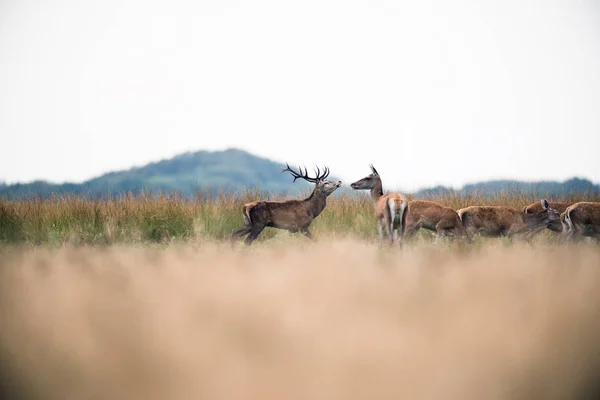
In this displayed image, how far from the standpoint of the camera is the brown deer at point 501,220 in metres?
8.40

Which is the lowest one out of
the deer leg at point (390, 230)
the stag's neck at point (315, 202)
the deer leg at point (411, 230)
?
the deer leg at point (411, 230)

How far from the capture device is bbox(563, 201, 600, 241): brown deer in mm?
7473

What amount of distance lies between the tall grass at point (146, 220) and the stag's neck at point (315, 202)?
32 cm

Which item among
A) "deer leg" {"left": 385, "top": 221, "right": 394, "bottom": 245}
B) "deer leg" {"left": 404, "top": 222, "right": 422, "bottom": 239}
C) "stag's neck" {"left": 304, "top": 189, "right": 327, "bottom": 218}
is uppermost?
"stag's neck" {"left": 304, "top": 189, "right": 327, "bottom": 218}

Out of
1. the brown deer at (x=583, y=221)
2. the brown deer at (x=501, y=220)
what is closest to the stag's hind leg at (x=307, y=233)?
the brown deer at (x=501, y=220)

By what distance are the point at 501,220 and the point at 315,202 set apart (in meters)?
2.68

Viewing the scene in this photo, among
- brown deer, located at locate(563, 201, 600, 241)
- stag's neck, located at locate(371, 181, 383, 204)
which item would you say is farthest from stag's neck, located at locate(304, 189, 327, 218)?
brown deer, located at locate(563, 201, 600, 241)

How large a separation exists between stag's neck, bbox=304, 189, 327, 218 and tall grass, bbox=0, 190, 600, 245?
1.04ft

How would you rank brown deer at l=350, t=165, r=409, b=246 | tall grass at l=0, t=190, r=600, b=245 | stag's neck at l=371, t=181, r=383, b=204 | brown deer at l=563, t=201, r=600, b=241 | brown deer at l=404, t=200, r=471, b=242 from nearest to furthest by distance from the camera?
1. brown deer at l=350, t=165, r=409, b=246
2. brown deer at l=563, t=201, r=600, b=241
3. brown deer at l=404, t=200, r=471, b=242
4. tall grass at l=0, t=190, r=600, b=245
5. stag's neck at l=371, t=181, r=383, b=204

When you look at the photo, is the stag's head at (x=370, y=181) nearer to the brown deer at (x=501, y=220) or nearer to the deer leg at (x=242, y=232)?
the brown deer at (x=501, y=220)

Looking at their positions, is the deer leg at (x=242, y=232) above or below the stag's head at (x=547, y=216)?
above

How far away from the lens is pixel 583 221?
24.7 feet

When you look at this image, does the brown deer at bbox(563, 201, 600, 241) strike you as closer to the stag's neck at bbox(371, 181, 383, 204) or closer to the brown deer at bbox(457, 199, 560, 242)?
the brown deer at bbox(457, 199, 560, 242)

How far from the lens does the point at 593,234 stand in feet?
24.6
